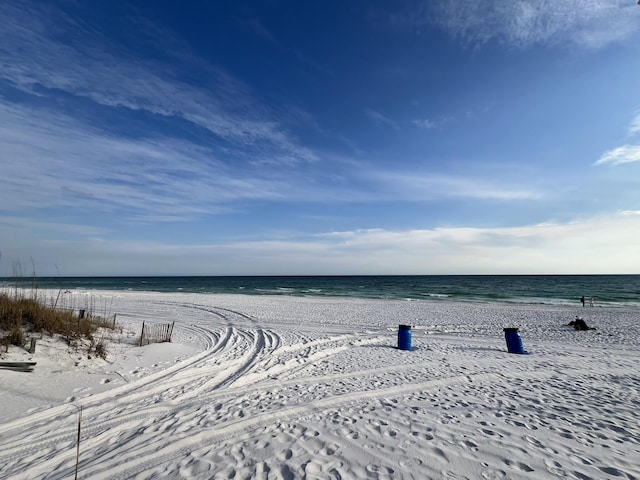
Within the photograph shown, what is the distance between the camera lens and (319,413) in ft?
16.5

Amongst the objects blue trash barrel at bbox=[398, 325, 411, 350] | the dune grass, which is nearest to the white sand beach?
blue trash barrel at bbox=[398, 325, 411, 350]

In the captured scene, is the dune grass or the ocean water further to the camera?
the ocean water

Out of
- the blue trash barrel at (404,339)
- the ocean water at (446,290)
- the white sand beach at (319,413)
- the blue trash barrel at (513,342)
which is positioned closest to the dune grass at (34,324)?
the white sand beach at (319,413)

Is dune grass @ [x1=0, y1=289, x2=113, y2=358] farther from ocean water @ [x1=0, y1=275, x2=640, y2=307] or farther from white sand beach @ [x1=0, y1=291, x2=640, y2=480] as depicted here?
ocean water @ [x1=0, y1=275, x2=640, y2=307]

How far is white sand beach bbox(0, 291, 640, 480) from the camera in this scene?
11.7 feet

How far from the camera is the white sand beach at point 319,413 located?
11.7 ft

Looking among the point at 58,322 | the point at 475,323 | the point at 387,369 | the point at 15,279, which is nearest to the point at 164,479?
the point at 387,369

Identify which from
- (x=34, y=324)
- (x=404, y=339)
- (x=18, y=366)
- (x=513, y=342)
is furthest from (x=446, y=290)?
(x=18, y=366)

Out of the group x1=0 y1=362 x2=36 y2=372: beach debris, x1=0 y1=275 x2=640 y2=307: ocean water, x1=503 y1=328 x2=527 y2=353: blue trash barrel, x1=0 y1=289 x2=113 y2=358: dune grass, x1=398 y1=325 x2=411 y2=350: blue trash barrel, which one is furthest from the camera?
x1=0 y1=275 x2=640 y2=307: ocean water

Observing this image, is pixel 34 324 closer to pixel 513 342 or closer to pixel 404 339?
pixel 404 339

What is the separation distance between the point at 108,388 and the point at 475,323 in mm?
16710

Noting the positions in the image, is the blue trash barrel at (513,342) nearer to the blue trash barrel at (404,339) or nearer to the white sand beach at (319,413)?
the white sand beach at (319,413)

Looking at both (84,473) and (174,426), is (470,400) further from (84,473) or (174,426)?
(84,473)

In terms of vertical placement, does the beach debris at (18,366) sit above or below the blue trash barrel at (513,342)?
above
